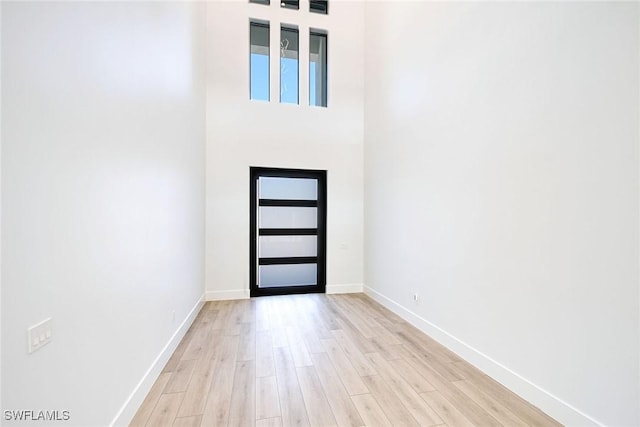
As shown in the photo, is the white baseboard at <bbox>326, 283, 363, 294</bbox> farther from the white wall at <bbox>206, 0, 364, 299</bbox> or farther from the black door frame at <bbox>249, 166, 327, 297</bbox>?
the black door frame at <bbox>249, 166, 327, 297</bbox>

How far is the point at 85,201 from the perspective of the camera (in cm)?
139

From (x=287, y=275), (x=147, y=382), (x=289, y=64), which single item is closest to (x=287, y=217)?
(x=287, y=275)

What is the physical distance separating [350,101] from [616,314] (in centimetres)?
449

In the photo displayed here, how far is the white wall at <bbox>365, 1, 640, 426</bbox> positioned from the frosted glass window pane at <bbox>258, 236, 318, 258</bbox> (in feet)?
6.43

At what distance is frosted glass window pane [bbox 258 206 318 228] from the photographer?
15.9 ft

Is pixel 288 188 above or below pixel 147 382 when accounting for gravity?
above

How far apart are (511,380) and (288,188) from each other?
3880 millimetres

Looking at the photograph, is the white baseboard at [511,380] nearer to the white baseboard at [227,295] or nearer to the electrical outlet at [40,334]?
the white baseboard at [227,295]

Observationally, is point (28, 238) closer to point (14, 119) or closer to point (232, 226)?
point (14, 119)

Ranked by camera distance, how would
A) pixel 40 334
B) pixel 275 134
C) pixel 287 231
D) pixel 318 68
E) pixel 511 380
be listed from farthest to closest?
pixel 318 68, pixel 287 231, pixel 275 134, pixel 511 380, pixel 40 334

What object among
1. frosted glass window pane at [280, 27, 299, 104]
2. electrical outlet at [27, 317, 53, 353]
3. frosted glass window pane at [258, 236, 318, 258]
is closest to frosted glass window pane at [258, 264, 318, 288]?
frosted glass window pane at [258, 236, 318, 258]

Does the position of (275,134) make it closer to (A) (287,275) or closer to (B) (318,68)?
(B) (318,68)

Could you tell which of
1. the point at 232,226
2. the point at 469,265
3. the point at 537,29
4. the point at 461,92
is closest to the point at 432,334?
the point at 469,265

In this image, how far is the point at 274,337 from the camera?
3104mm
